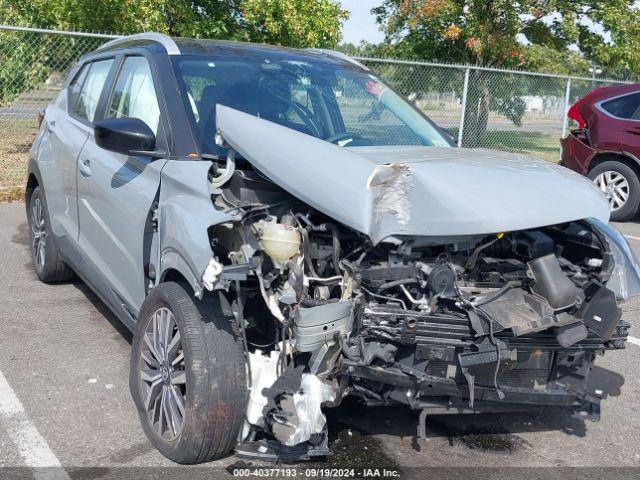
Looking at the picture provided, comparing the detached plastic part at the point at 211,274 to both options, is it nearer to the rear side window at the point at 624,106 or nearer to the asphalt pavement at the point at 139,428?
the asphalt pavement at the point at 139,428

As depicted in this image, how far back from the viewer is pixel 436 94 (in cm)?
1320

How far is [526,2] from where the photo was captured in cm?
1505

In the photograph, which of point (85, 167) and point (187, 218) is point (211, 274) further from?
point (85, 167)

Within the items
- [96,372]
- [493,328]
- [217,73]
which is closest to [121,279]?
[96,372]

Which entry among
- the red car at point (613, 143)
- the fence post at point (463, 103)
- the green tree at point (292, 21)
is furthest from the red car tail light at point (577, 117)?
the green tree at point (292, 21)

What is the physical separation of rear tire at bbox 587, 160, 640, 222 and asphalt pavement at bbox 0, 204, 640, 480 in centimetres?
521

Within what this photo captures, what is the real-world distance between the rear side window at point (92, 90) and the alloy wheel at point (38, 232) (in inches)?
39.7

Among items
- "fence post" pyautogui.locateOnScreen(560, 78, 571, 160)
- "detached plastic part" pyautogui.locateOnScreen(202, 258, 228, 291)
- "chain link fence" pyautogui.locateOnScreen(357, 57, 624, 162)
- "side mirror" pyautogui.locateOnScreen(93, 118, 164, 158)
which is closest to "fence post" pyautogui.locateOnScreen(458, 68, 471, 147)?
"chain link fence" pyautogui.locateOnScreen(357, 57, 624, 162)

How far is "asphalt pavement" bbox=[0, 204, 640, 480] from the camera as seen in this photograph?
3.38 m

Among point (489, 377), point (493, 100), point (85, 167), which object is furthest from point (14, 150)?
point (489, 377)

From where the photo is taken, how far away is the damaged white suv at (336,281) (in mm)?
2908

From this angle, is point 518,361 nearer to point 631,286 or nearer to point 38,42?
point 631,286

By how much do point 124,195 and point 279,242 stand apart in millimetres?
1302

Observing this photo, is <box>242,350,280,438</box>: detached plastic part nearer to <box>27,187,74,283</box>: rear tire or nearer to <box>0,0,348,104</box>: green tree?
<box>27,187,74,283</box>: rear tire
